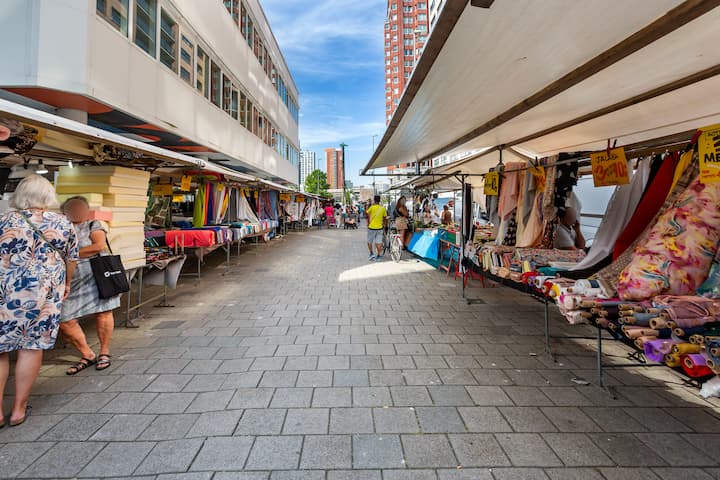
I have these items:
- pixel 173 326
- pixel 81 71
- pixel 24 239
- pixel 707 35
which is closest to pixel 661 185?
pixel 707 35

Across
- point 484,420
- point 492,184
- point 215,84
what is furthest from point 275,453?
point 215,84

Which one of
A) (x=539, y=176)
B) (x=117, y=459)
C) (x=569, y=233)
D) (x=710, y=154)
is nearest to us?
(x=117, y=459)

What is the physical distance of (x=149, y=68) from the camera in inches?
330

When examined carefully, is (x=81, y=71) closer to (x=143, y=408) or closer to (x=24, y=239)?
(x=24, y=239)

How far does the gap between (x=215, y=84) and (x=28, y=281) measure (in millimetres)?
11476

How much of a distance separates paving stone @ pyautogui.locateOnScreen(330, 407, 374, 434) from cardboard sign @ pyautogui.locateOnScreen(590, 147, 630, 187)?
3.13 metres

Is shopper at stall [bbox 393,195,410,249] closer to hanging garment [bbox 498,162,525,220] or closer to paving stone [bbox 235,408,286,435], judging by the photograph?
hanging garment [bbox 498,162,525,220]

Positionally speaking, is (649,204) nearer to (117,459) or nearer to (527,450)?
(527,450)

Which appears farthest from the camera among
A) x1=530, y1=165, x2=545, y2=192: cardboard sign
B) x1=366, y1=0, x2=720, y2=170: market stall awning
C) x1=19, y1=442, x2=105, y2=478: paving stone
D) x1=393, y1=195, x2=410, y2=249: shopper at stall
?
x1=393, y1=195, x2=410, y2=249: shopper at stall

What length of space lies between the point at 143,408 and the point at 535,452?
287 cm

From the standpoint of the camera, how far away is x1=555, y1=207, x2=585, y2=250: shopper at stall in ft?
16.1

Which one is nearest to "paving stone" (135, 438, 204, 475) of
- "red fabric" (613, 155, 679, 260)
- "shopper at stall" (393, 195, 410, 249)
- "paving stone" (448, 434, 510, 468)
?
"paving stone" (448, 434, 510, 468)

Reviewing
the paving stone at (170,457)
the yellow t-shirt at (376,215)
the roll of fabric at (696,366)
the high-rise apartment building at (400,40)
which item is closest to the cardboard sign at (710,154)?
the roll of fabric at (696,366)

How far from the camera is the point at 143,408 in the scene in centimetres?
271
